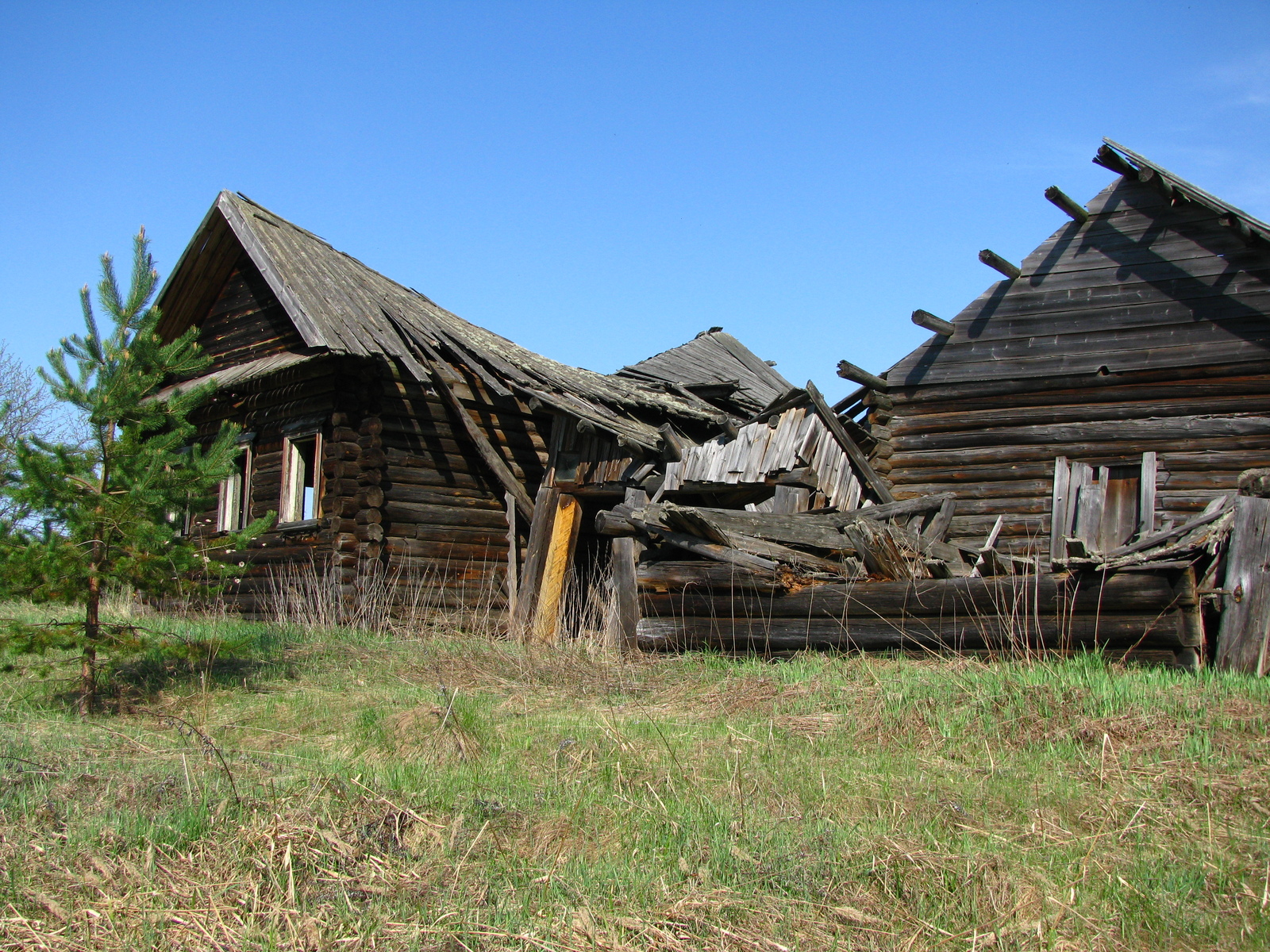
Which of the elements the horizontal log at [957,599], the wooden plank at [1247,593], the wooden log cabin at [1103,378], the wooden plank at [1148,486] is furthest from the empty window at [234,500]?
the wooden plank at [1148,486]

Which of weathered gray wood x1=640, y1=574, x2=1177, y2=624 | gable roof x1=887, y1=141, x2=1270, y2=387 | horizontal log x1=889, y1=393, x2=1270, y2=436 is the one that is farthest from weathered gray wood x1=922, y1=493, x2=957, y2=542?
gable roof x1=887, y1=141, x2=1270, y2=387

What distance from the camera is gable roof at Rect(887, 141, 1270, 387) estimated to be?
1219cm

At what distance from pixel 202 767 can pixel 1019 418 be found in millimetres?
11593

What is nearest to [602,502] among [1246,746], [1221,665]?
[1221,665]

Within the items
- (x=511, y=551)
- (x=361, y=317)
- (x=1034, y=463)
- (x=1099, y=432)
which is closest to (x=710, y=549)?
(x=511, y=551)

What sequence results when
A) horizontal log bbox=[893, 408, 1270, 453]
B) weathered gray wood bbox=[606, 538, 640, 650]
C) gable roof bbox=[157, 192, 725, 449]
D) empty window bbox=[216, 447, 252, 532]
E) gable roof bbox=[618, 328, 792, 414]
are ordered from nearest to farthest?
weathered gray wood bbox=[606, 538, 640, 650] → gable roof bbox=[157, 192, 725, 449] → horizontal log bbox=[893, 408, 1270, 453] → empty window bbox=[216, 447, 252, 532] → gable roof bbox=[618, 328, 792, 414]

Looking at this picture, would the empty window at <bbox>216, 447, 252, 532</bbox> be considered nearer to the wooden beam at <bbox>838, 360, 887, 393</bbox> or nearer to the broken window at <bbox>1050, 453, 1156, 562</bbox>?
the wooden beam at <bbox>838, 360, 887, 393</bbox>

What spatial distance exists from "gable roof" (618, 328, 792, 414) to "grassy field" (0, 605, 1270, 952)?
11436 millimetres

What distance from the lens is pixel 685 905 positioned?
3184mm

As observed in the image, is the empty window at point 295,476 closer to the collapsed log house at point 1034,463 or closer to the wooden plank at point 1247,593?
the collapsed log house at point 1034,463

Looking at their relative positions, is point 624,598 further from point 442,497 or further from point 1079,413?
point 1079,413

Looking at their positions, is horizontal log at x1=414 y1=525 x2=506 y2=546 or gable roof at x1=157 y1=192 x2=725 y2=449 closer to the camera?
gable roof at x1=157 y1=192 x2=725 y2=449

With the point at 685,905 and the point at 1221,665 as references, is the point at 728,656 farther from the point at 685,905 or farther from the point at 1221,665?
the point at 685,905

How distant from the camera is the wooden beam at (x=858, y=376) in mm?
13633
